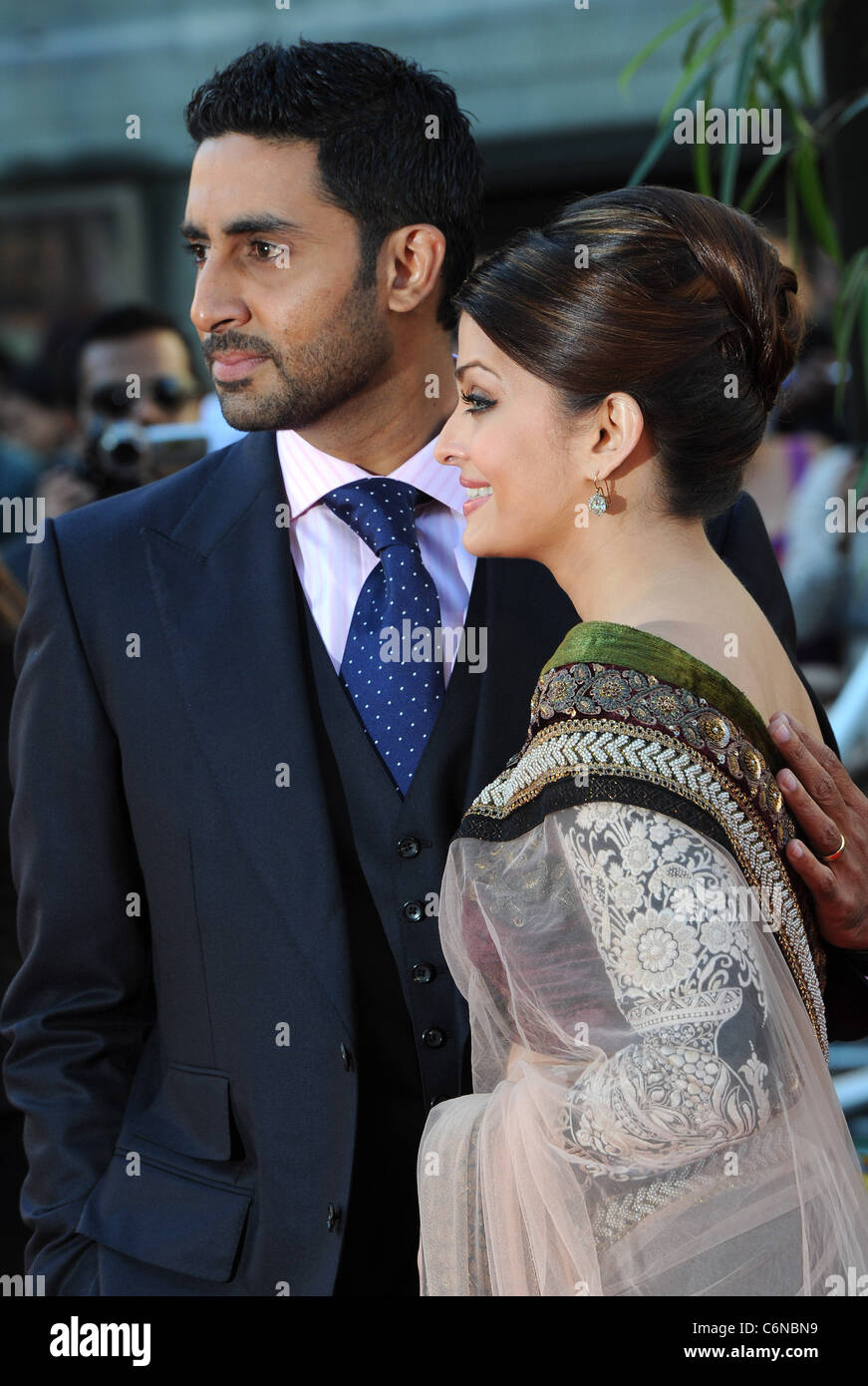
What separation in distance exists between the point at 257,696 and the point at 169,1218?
52cm

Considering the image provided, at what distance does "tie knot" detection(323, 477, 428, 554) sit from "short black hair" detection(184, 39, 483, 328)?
0.74 ft

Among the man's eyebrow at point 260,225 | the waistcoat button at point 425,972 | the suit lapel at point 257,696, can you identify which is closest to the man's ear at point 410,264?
the man's eyebrow at point 260,225

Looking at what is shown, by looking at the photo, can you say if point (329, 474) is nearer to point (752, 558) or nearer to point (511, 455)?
point (511, 455)

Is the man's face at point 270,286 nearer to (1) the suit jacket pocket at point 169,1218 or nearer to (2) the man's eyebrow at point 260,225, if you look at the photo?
(2) the man's eyebrow at point 260,225

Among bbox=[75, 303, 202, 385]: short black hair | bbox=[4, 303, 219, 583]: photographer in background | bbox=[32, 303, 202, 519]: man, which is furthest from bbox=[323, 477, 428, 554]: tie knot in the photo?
bbox=[75, 303, 202, 385]: short black hair

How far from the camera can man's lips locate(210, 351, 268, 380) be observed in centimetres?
167

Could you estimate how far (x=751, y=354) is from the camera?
56.9 inches

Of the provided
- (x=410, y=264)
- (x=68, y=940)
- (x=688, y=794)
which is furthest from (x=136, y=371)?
(x=688, y=794)

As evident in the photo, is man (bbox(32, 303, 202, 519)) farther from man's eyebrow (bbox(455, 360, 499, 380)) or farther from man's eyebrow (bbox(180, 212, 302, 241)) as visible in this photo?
man's eyebrow (bbox(455, 360, 499, 380))

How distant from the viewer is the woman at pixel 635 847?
123 cm

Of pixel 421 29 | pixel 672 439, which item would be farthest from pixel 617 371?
pixel 421 29

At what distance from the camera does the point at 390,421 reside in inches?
69.9

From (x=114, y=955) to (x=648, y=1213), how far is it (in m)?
0.64

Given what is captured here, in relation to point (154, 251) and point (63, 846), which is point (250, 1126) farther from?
point (154, 251)
